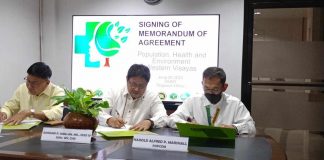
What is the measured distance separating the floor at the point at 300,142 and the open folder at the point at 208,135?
226cm

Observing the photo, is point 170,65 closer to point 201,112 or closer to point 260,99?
point 260,99

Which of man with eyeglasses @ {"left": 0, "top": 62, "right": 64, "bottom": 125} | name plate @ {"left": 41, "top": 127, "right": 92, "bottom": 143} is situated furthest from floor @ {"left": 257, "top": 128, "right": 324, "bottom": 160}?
name plate @ {"left": 41, "top": 127, "right": 92, "bottom": 143}

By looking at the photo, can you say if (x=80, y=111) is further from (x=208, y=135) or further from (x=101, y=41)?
(x=101, y=41)

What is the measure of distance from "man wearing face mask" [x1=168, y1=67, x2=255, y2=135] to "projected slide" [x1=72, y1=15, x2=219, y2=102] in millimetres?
1109

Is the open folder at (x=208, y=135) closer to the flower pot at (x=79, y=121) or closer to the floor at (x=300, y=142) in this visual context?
the flower pot at (x=79, y=121)

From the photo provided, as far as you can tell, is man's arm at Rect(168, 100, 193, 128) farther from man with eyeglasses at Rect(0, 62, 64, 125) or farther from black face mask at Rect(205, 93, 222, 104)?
man with eyeglasses at Rect(0, 62, 64, 125)

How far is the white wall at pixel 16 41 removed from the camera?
369 cm

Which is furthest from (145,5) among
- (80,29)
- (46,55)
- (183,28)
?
(46,55)

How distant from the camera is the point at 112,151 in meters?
1.70

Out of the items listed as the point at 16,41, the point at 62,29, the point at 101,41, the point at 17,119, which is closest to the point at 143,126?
the point at 17,119

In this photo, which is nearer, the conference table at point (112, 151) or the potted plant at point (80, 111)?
the conference table at point (112, 151)

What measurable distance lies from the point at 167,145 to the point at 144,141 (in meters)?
0.12

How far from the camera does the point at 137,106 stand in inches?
114

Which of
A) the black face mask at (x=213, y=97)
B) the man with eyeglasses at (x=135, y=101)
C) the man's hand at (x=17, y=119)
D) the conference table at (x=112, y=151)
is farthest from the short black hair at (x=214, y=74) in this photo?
the man's hand at (x=17, y=119)
